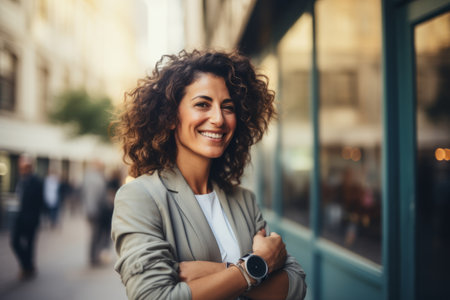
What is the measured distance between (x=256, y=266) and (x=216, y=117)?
0.70 m

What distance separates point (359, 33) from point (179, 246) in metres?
8.86

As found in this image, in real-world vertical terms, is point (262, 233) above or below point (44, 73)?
below

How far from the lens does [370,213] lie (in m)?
7.39

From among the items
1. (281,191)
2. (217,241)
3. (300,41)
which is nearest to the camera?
(217,241)

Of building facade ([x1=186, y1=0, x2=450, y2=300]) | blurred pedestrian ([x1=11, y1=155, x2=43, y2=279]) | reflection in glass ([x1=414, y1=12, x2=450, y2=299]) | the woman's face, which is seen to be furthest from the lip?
blurred pedestrian ([x1=11, y1=155, x2=43, y2=279])

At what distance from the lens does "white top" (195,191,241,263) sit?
1.76 metres

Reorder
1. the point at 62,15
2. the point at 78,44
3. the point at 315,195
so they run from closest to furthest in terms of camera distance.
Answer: the point at 315,195, the point at 62,15, the point at 78,44

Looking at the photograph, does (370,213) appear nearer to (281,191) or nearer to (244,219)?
(281,191)

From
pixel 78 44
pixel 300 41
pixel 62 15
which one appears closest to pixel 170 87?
pixel 300 41

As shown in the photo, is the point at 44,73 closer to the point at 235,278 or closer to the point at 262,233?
the point at 262,233

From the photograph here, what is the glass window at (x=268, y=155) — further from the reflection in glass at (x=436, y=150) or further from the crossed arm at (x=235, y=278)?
the crossed arm at (x=235, y=278)

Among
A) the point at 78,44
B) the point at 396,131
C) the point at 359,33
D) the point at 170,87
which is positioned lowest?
the point at 396,131

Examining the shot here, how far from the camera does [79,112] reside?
19250mm

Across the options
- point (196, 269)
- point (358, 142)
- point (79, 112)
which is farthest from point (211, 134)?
point (79, 112)
